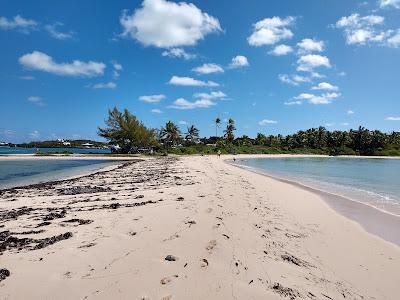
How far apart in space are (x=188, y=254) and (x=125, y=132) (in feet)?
263

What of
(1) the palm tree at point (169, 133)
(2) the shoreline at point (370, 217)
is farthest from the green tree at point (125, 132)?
(2) the shoreline at point (370, 217)

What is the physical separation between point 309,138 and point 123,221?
136 meters

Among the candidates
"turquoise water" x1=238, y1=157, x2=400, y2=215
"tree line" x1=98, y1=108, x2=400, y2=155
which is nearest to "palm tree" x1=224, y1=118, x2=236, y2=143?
"tree line" x1=98, y1=108, x2=400, y2=155

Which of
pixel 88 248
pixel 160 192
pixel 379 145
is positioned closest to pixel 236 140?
pixel 379 145

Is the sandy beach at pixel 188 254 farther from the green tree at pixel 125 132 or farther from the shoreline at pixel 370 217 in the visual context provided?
the green tree at pixel 125 132

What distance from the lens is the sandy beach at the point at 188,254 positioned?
203 inches

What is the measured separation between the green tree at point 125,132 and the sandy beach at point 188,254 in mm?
73722

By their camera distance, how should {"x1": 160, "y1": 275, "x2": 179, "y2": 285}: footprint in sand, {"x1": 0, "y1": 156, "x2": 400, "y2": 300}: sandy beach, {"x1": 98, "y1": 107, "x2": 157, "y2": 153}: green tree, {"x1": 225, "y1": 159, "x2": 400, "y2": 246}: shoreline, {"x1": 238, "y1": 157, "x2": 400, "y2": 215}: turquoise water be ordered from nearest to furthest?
{"x1": 0, "y1": 156, "x2": 400, "y2": 300}: sandy beach → {"x1": 160, "y1": 275, "x2": 179, "y2": 285}: footprint in sand → {"x1": 225, "y1": 159, "x2": 400, "y2": 246}: shoreline → {"x1": 238, "y1": 157, "x2": 400, "y2": 215}: turquoise water → {"x1": 98, "y1": 107, "x2": 157, "y2": 153}: green tree

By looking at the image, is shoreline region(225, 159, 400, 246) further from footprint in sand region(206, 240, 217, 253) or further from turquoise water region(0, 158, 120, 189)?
turquoise water region(0, 158, 120, 189)

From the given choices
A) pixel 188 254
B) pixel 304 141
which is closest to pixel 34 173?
pixel 188 254

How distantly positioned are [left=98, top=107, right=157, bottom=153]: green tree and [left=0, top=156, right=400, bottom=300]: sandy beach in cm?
7372

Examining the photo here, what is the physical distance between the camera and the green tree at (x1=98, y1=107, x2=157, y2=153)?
84.5 meters

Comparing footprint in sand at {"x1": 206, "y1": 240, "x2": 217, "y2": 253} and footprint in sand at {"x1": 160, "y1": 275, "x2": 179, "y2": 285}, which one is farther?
footprint in sand at {"x1": 206, "y1": 240, "x2": 217, "y2": 253}

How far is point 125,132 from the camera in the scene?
8419cm
